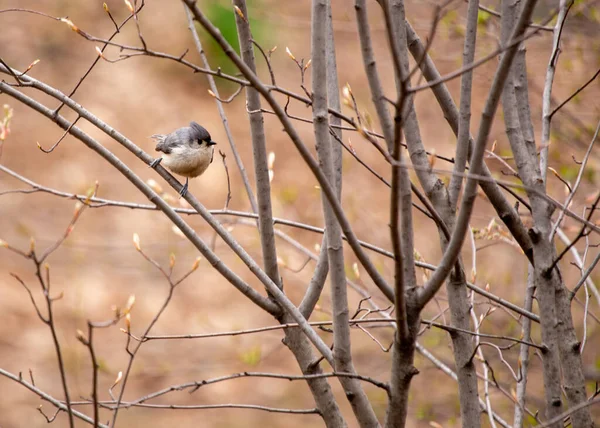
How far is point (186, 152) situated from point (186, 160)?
1.9 inches

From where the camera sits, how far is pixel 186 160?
3316 millimetres

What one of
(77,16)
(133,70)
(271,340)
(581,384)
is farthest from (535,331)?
(77,16)

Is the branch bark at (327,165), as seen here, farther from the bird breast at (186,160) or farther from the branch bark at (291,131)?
the bird breast at (186,160)

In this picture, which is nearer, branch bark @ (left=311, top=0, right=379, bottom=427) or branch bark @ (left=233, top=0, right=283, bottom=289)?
branch bark @ (left=311, top=0, right=379, bottom=427)

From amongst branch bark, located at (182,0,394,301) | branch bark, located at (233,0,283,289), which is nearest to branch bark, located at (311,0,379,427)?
branch bark, located at (182,0,394,301)

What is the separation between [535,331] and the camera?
4.56 meters

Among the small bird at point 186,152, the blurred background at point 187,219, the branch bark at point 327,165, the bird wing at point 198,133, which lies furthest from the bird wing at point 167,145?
the branch bark at point 327,165

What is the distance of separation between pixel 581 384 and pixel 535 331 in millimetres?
2719

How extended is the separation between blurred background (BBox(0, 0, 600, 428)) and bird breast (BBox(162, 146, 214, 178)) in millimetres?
1358

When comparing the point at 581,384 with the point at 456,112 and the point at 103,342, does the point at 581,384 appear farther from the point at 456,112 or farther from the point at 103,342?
the point at 103,342

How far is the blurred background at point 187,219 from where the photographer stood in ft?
16.9

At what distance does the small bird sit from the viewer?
3.32 m

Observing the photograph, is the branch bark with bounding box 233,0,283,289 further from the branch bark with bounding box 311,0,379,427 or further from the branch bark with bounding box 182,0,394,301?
the branch bark with bounding box 182,0,394,301

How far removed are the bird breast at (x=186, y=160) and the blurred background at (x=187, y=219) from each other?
136 centimetres
